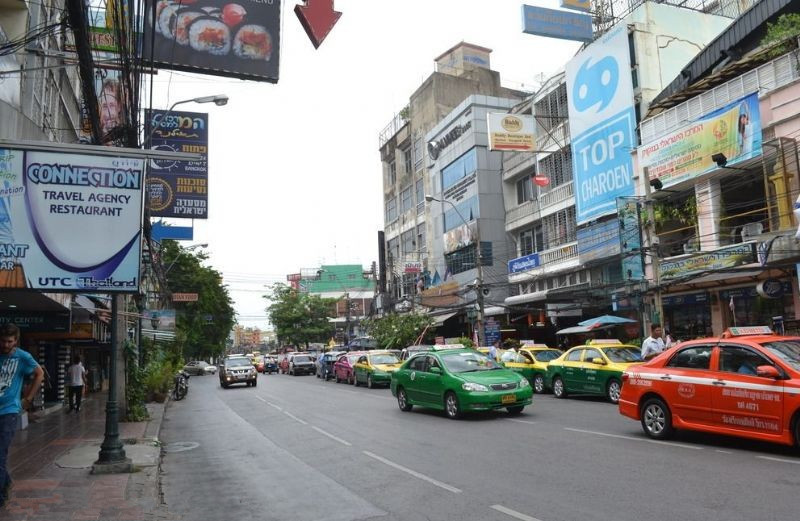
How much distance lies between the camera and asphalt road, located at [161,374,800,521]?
6.55 metres

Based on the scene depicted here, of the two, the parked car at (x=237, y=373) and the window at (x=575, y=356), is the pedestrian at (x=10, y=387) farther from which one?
the parked car at (x=237, y=373)

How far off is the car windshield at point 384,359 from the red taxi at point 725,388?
18308mm

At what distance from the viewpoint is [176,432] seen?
14812 millimetres

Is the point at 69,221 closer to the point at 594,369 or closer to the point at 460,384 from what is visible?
the point at 460,384

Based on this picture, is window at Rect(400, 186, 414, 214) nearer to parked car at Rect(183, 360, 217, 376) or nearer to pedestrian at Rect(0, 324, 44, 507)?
parked car at Rect(183, 360, 217, 376)

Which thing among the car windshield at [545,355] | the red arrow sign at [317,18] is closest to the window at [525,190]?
the car windshield at [545,355]

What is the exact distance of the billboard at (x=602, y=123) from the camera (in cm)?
2759

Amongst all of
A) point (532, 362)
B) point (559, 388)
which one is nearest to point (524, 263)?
point (532, 362)

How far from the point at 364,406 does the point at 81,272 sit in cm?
1136

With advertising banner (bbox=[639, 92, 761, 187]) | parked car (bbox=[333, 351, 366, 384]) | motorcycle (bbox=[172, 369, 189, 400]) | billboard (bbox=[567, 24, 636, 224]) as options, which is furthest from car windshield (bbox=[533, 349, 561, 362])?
motorcycle (bbox=[172, 369, 189, 400])

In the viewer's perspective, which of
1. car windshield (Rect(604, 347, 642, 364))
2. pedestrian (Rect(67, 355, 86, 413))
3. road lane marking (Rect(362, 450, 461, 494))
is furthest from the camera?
pedestrian (Rect(67, 355, 86, 413))

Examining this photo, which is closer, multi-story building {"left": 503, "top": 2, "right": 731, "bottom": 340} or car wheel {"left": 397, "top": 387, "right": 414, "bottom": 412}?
car wheel {"left": 397, "top": 387, "right": 414, "bottom": 412}

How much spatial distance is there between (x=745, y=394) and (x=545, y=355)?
1299 centimetres

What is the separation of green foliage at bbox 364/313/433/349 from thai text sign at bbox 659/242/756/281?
1849 cm
